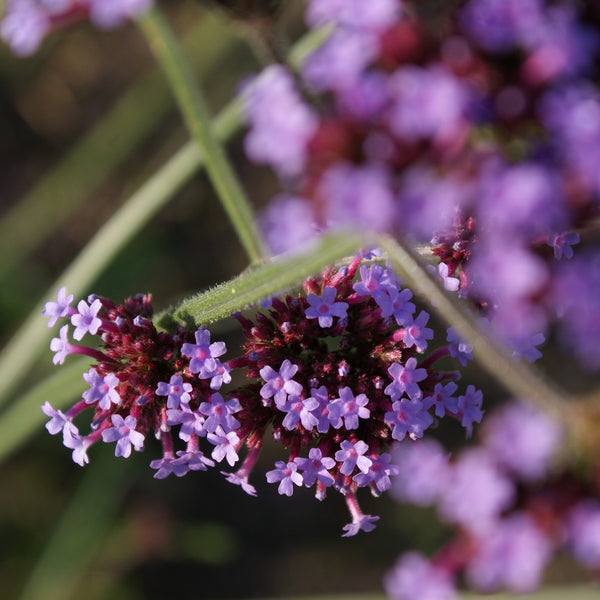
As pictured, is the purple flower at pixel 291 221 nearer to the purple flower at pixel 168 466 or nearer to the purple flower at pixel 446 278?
the purple flower at pixel 446 278

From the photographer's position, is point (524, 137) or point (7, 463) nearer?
point (524, 137)

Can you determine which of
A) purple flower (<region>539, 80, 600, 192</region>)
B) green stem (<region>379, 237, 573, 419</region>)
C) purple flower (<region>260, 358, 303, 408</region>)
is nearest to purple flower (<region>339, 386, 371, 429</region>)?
purple flower (<region>260, 358, 303, 408</region>)

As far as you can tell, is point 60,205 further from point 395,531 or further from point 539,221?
point 539,221

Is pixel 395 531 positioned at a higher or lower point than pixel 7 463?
higher

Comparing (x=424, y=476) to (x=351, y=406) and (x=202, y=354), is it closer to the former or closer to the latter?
(x=351, y=406)

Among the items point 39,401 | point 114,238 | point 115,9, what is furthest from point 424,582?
point 114,238

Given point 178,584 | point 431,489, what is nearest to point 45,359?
point 178,584
